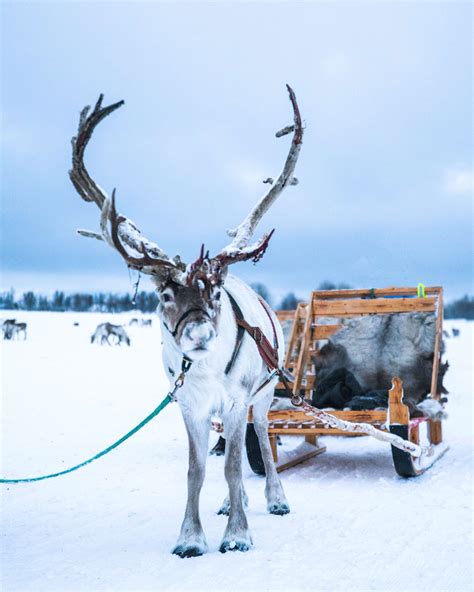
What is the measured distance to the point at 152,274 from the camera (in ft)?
13.7

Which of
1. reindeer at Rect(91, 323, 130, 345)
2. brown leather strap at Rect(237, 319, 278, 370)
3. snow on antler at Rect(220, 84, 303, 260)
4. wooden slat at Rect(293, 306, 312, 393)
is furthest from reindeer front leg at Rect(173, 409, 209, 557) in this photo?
reindeer at Rect(91, 323, 130, 345)

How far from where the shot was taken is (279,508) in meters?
5.44

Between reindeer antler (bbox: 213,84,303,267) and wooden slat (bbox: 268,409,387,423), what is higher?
reindeer antler (bbox: 213,84,303,267)

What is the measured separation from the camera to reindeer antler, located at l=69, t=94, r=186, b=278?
13.1 feet

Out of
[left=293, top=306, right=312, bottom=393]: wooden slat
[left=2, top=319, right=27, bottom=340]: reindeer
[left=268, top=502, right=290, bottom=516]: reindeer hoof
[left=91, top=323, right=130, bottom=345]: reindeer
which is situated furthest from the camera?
[left=91, top=323, right=130, bottom=345]: reindeer

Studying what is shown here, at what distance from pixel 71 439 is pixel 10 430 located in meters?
1.03

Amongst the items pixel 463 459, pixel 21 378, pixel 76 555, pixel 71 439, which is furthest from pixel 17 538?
pixel 21 378

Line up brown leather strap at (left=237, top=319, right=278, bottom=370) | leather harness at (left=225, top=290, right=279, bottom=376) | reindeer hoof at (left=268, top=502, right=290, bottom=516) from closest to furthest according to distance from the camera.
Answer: leather harness at (left=225, top=290, right=279, bottom=376) → brown leather strap at (left=237, top=319, right=278, bottom=370) → reindeer hoof at (left=268, top=502, right=290, bottom=516)

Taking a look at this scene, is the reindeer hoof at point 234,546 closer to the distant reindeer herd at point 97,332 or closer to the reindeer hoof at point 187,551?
the reindeer hoof at point 187,551

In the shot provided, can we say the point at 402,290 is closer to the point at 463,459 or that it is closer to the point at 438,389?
the point at 438,389

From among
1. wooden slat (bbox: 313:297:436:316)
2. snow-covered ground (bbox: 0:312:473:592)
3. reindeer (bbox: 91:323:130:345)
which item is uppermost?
wooden slat (bbox: 313:297:436:316)

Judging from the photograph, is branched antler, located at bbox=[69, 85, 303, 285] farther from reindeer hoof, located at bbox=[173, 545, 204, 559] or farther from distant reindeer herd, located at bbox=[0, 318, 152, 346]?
distant reindeer herd, located at bbox=[0, 318, 152, 346]

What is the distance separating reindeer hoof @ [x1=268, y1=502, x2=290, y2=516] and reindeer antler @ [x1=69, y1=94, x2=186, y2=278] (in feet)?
8.21

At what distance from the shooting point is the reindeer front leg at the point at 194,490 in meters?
4.25
